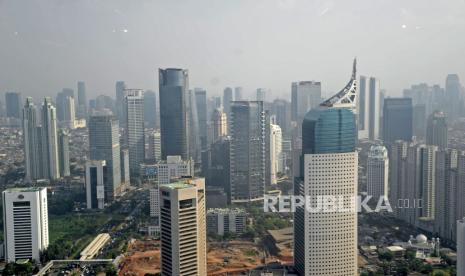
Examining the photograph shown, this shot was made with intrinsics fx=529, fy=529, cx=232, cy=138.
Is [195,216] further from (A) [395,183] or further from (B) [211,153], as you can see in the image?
(B) [211,153]

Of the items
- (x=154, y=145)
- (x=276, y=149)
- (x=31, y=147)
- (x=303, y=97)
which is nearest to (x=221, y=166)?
(x=276, y=149)

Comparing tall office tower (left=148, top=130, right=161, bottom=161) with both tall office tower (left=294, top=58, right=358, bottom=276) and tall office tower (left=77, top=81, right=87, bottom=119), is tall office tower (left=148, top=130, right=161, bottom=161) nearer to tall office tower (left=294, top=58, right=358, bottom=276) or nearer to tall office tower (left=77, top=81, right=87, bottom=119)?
tall office tower (left=77, top=81, right=87, bottom=119)

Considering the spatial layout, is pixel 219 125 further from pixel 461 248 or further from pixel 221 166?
pixel 461 248

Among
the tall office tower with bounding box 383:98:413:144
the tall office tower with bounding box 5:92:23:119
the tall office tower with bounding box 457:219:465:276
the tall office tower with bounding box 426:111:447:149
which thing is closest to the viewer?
the tall office tower with bounding box 457:219:465:276

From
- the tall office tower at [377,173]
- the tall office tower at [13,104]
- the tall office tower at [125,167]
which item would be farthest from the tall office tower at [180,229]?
the tall office tower at [125,167]

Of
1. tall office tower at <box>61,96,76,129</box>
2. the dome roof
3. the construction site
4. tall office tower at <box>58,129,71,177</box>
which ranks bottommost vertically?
the construction site

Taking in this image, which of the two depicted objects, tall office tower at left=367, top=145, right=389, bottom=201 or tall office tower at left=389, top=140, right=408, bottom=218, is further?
tall office tower at left=367, top=145, right=389, bottom=201

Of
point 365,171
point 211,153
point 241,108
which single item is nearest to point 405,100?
point 365,171

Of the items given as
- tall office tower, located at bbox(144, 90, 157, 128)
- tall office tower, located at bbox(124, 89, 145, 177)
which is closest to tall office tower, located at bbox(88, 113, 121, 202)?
tall office tower, located at bbox(124, 89, 145, 177)
